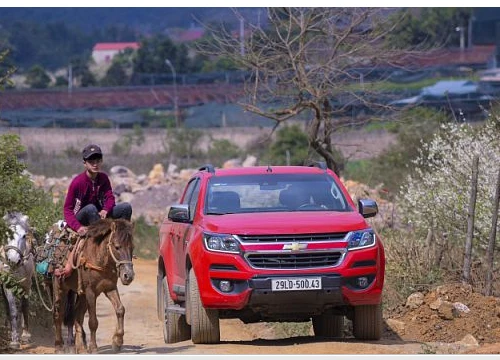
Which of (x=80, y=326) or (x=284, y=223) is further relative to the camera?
(x=80, y=326)

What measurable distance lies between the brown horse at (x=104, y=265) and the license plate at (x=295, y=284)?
1624 millimetres

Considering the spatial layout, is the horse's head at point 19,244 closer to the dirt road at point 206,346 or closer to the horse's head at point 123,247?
the dirt road at point 206,346

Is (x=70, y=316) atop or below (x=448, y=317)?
atop

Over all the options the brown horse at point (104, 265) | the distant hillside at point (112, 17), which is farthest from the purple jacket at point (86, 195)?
the distant hillside at point (112, 17)

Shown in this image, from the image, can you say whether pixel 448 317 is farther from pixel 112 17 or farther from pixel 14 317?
pixel 112 17

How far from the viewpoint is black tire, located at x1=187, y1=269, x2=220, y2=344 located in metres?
12.3

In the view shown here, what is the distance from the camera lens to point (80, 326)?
1391cm

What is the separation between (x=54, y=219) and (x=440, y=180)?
6021 mm

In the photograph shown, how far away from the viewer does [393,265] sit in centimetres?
1623

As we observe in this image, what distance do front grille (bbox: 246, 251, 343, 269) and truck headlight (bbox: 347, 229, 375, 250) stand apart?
8.8 inches

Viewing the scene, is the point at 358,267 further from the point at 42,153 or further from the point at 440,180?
the point at 42,153

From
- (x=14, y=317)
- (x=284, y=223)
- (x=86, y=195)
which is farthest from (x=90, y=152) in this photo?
(x=14, y=317)

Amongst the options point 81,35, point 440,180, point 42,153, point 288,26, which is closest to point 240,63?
point 288,26

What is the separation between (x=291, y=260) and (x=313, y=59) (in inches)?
449
